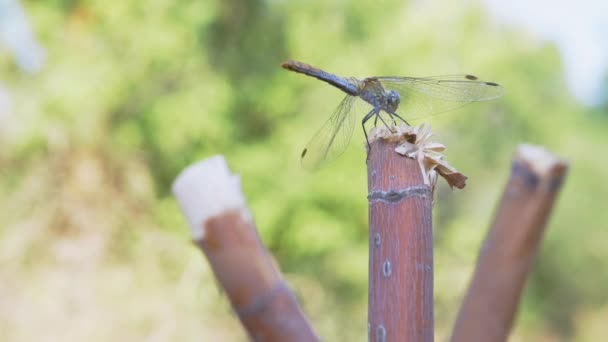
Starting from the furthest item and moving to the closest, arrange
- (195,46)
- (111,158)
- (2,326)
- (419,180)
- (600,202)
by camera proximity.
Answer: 1. (600,202)
2. (111,158)
3. (195,46)
4. (2,326)
5. (419,180)

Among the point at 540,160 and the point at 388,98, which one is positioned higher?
the point at 388,98

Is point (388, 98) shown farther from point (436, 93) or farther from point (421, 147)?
point (421, 147)

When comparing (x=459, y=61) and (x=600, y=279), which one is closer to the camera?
(x=459, y=61)

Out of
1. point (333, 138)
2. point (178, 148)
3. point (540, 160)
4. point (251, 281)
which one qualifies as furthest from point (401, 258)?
point (178, 148)

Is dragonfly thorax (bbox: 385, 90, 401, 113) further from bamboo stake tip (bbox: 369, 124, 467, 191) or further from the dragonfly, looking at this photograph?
bamboo stake tip (bbox: 369, 124, 467, 191)

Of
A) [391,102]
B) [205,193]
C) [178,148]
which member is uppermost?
[178,148]

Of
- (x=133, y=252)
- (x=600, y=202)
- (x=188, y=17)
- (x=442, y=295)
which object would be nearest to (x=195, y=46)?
(x=188, y=17)

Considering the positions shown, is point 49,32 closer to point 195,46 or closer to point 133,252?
point 195,46
